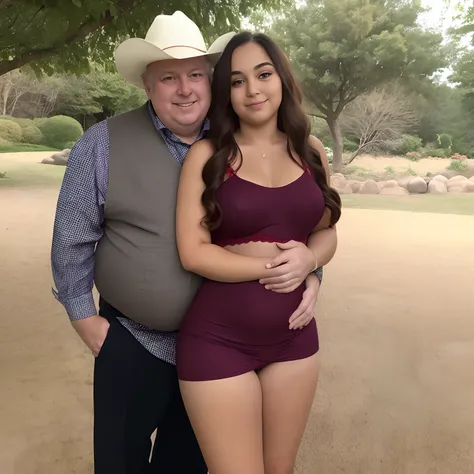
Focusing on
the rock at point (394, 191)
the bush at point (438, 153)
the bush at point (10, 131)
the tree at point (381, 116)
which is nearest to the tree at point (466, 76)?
the bush at point (438, 153)

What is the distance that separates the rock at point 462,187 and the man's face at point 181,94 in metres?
13.6

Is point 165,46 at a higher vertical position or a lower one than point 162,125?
higher

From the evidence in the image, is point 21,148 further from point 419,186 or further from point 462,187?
point 462,187

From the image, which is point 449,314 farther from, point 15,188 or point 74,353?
point 15,188

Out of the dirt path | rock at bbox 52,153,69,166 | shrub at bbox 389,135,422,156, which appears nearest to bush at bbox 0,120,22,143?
rock at bbox 52,153,69,166

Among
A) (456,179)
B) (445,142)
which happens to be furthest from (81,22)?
(445,142)

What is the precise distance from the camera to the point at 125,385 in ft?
5.26

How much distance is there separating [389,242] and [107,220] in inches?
271

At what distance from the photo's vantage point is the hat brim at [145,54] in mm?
1478

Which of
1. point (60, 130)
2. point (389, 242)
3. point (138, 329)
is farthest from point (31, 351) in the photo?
point (60, 130)

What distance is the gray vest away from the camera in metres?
1.47

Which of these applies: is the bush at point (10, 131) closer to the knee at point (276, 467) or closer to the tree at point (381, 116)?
the tree at point (381, 116)

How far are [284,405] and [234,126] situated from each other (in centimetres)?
68

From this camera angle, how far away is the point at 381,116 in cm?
1630
